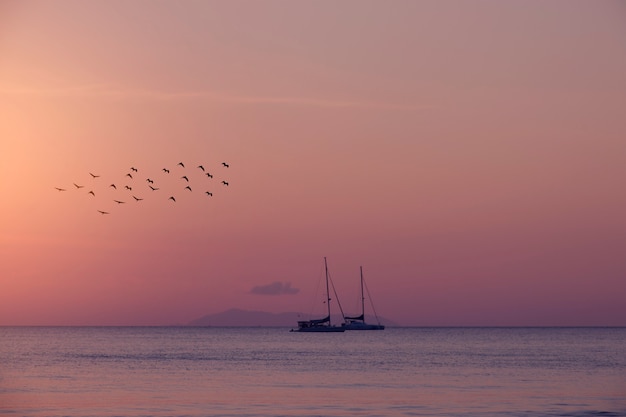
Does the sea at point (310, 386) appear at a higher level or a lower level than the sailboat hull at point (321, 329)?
lower

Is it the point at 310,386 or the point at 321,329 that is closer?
the point at 310,386

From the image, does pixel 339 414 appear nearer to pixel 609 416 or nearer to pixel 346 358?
pixel 609 416

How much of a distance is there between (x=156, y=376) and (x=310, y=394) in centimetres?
1926

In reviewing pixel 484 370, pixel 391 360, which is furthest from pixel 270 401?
pixel 391 360

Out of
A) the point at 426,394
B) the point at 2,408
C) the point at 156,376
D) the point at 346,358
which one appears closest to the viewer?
the point at 2,408

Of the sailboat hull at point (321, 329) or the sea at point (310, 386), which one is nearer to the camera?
the sea at point (310, 386)

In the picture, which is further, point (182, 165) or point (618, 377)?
point (618, 377)

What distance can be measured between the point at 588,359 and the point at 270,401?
60.3 metres

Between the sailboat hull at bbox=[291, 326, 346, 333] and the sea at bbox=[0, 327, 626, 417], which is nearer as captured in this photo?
the sea at bbox=[0, 327, 626, 417]

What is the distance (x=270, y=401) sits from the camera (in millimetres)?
58094

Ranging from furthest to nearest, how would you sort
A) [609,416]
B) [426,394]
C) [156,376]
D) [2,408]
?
[156,376] < [426,394] < [2,408] < [609,416]

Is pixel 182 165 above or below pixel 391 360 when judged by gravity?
above

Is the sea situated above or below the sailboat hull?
below

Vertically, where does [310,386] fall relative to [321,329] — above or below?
below
